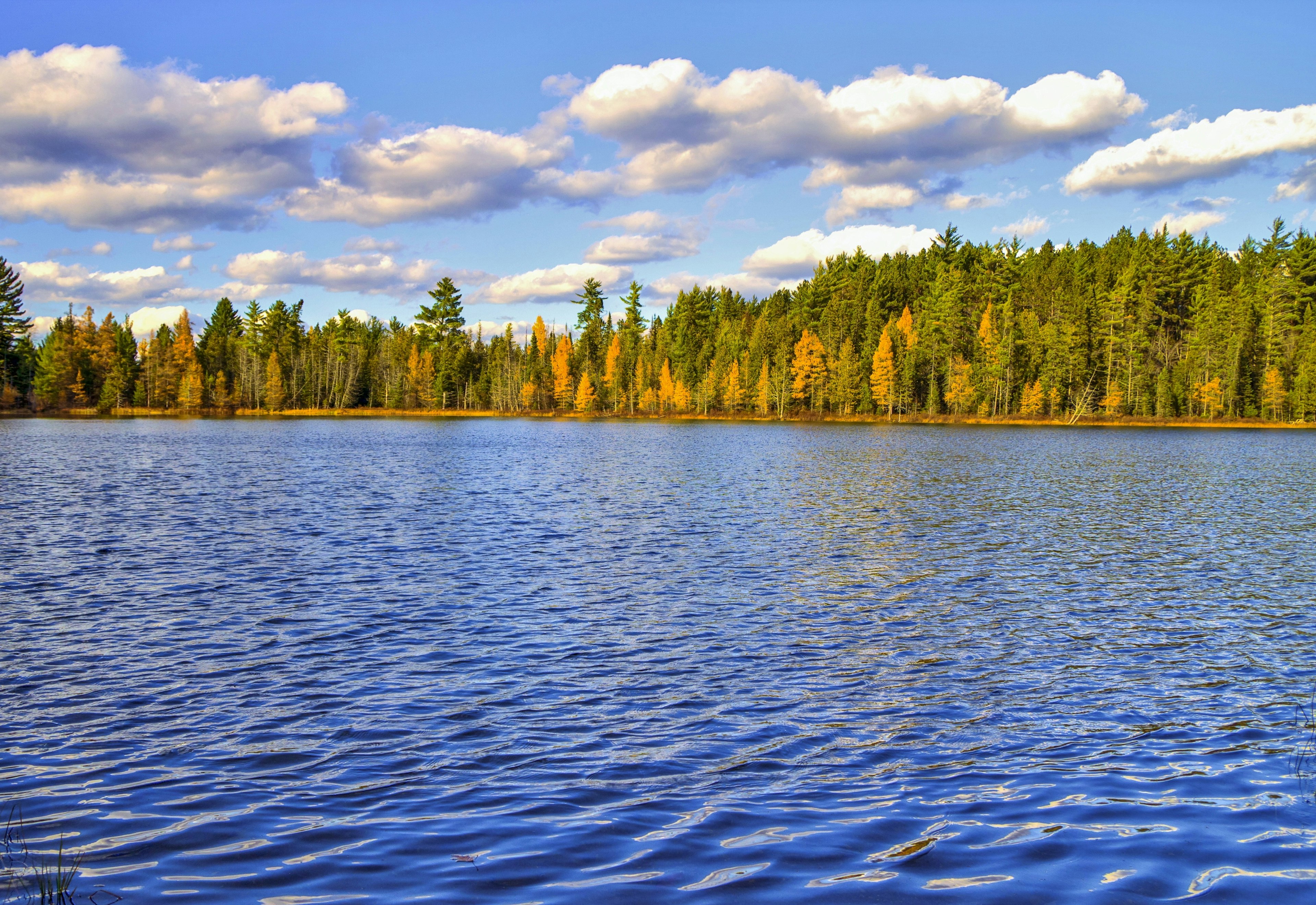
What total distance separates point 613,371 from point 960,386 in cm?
6782

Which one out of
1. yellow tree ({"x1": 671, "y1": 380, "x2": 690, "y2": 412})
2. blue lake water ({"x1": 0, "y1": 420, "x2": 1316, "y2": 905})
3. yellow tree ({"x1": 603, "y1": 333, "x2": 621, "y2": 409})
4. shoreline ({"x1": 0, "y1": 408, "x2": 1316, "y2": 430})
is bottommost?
blue lake water ({"x1": 0, "y1": 420, "x2": 1316, "y2": 905})

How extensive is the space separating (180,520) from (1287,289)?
5706 inches

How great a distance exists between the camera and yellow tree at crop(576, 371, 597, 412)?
17225 cm

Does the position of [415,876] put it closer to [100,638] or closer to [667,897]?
[667,897]

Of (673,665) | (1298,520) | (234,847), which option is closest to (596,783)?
(234,847)

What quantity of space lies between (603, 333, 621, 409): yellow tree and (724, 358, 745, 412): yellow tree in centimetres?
2589

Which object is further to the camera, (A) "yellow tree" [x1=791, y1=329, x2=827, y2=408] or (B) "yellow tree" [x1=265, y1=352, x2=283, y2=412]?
(B) "yellow tree" [x1=265, y1=352, x2=283, y2=412]

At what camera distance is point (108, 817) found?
8.27m

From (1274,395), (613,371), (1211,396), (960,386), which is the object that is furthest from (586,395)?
(1274,395)

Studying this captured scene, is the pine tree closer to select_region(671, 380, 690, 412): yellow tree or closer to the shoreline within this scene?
the shoreline

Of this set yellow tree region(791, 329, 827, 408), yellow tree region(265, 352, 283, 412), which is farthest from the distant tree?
yellow tree region(265, 352, 283, 412)

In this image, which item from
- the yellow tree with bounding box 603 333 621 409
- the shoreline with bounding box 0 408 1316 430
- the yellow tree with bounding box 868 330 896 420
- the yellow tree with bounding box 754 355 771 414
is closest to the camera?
the shoreline with bounding box 0 408 1316 430

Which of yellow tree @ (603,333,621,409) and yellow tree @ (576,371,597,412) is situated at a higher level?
yellow tree @ (603,333,621,409)

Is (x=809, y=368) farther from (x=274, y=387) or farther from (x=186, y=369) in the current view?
(x=186, y=369)
